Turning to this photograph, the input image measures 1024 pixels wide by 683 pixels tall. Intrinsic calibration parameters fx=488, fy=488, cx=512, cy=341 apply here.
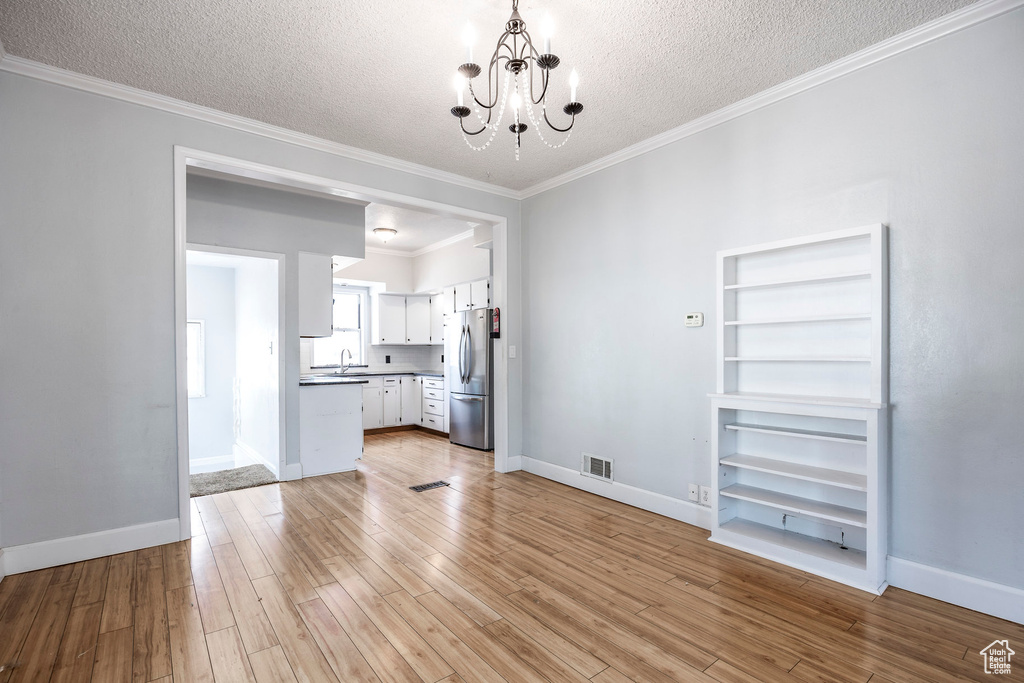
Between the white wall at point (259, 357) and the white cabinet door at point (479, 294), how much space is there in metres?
2.56

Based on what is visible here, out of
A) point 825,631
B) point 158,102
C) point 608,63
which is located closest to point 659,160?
point 608,63

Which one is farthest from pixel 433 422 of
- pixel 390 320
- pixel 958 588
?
pixel 958 588

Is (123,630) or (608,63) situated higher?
(608,63)

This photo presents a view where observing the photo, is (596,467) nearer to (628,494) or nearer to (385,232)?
(628,494)

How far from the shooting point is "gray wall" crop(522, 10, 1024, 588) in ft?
7.55

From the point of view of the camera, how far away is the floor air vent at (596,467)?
4.15 m

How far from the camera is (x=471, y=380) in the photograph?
20.9 ft

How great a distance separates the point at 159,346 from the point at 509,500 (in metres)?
2.75

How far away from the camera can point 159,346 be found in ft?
10.3

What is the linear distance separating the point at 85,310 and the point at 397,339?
5233 mm

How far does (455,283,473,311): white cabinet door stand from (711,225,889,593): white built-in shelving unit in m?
4.06

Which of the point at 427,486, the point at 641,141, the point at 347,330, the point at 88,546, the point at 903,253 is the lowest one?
the point at 427,486

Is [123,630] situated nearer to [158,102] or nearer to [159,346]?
[159,346]

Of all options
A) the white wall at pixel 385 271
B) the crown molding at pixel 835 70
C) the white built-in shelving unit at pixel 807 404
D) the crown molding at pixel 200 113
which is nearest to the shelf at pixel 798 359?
the white built-in shelving unit at pixel 807 404
